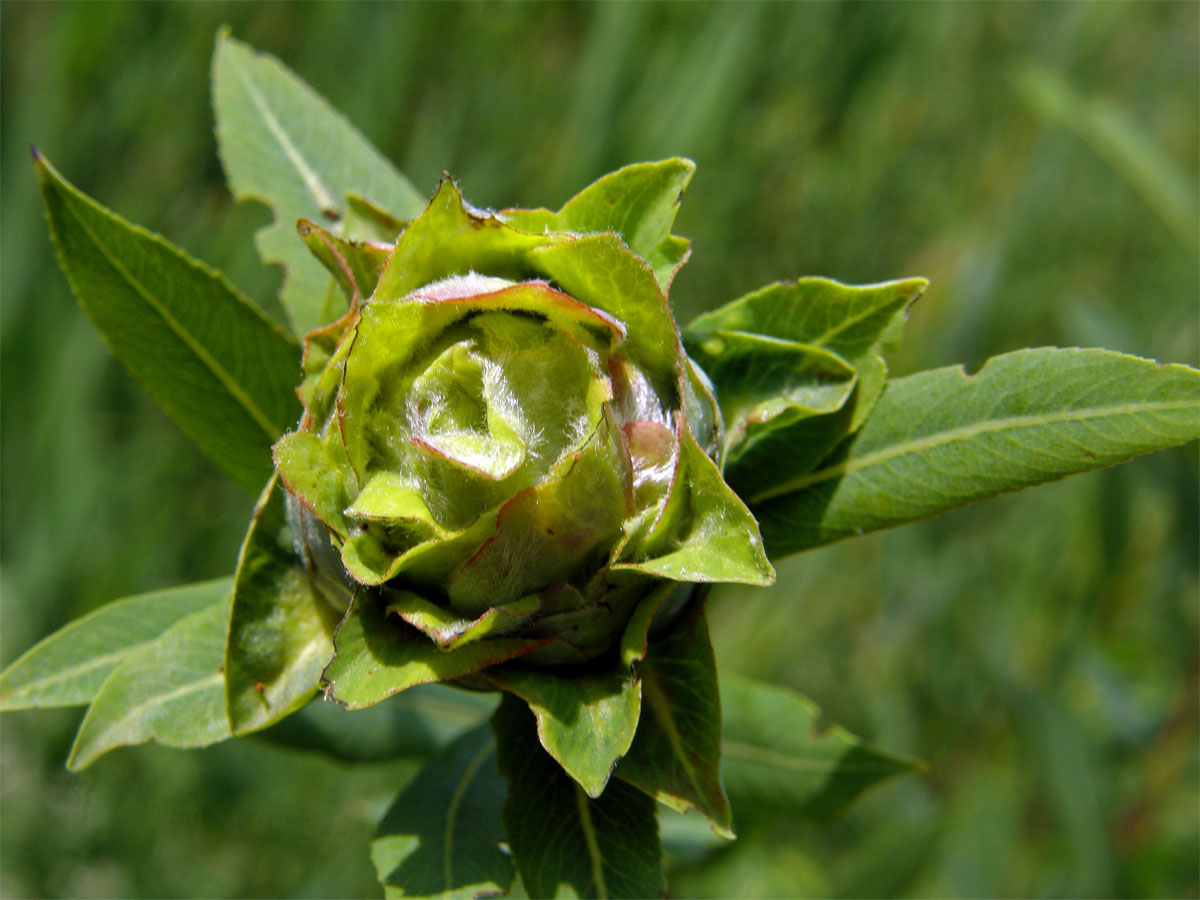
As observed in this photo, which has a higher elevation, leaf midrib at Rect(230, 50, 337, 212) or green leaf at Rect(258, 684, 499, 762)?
leaf midrib at Rect(230, 50, 337, 212)

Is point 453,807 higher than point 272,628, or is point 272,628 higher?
point 272,628

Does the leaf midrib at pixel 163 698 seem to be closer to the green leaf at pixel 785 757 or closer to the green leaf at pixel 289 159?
the green leaf at pixel 289 159

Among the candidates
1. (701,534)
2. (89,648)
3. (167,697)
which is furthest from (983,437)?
(89,648)

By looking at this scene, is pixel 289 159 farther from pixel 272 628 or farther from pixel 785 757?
pixel 785 757

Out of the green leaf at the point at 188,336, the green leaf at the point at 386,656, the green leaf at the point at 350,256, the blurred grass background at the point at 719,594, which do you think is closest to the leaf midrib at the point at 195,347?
the green leaf at the point at 188,336

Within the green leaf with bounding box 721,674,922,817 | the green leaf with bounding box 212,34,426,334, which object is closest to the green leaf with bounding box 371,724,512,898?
the green leaf with bounding box 721,674,922,817

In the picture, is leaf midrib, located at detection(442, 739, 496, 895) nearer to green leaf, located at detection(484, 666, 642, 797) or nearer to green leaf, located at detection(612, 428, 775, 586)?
green leaf, located at detection(484, 666, 642, 797)
